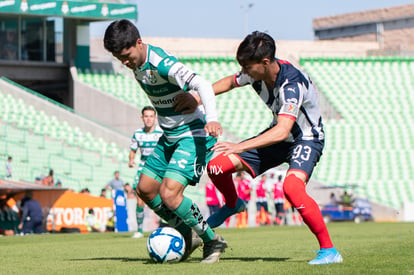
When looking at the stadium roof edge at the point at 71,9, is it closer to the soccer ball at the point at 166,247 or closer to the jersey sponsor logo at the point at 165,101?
the jersey sponsor logo at the point at 165,101

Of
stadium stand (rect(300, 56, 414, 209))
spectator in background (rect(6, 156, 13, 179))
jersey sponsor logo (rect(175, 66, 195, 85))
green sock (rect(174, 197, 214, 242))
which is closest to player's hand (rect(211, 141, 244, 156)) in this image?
jersey sponsor logo (rect(175, 66, 195, 85))

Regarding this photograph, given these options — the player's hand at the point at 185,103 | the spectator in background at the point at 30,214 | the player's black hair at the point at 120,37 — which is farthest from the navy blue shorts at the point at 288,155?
the spectator in background at the point at 30,214

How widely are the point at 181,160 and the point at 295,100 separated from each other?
134 cm

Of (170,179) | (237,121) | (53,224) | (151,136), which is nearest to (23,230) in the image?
(53,224)

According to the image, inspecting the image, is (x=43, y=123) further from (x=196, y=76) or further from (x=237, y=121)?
(x=196, y=76)

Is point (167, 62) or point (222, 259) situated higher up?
point (167, 62)

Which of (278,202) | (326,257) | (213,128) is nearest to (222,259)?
(326,257)

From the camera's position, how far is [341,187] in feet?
107

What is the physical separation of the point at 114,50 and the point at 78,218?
14.3 m

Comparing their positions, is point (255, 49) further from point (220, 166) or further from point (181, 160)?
point (181, 160)

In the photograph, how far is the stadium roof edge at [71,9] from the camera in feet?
121

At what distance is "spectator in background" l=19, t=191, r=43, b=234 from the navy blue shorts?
40.4 ft

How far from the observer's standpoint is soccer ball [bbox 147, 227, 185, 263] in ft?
28.3

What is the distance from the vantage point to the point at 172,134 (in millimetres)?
8750
